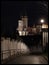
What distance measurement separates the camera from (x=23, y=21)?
184ft

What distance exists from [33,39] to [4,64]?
1961 centimetres

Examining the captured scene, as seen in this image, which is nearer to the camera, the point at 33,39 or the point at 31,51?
the point at 31,51

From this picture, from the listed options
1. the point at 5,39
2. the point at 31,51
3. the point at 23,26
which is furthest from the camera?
the point at 23,26

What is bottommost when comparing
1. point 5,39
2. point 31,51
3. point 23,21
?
point 31,51

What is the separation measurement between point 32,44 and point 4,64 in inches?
712

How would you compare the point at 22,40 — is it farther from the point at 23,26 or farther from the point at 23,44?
the point at 23,26

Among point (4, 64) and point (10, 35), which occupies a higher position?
point (10, 35)

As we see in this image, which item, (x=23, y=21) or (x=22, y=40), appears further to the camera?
(x=23, y=21)

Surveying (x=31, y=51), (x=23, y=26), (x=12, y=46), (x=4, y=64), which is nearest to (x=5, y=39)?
(x=12, y=46)

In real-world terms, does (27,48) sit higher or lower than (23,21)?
lower

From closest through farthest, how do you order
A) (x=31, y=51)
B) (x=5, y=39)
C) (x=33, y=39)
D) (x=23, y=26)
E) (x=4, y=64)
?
1. (x=4, y=64)
2. (x=5, y=39)
3. (x=31, y=51)
4. (x=33, y=39)
5. (x=23, y=26)

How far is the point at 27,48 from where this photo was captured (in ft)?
108

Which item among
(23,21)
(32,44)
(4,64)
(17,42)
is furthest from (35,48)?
(23,21)

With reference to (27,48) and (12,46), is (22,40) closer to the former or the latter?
(27,48)
